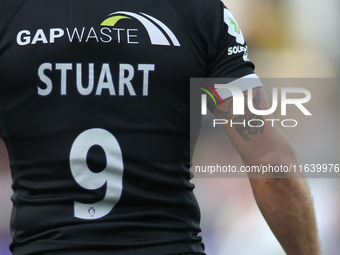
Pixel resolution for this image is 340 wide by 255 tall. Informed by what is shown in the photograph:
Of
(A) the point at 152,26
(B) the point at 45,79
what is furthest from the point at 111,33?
(B) the point at 45,79

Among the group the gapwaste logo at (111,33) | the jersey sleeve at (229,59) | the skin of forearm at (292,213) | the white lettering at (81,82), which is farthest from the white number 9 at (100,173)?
the skin of forearm at (292,213)

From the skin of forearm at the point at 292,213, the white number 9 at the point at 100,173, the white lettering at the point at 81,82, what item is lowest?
the skin of forearm at the point at 292,213

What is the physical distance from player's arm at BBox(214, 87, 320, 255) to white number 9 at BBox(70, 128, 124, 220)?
1.35 ft

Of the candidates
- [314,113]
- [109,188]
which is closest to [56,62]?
[109,188]

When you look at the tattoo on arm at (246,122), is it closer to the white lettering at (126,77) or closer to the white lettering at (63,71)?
the white lettering at (126,77)

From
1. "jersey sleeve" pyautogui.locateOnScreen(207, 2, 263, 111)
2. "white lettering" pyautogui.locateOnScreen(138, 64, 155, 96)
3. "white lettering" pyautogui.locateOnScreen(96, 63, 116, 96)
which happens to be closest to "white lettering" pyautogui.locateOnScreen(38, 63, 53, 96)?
"white lettering" pyautogui.locateOnScreen(96, 63, 116, 96)

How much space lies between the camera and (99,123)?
132cm

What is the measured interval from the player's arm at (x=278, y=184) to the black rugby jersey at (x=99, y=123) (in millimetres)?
227

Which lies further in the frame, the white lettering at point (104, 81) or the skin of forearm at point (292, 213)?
the skin of forearm at point (292, 213)

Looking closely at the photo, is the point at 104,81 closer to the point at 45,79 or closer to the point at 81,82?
the point at 81,82

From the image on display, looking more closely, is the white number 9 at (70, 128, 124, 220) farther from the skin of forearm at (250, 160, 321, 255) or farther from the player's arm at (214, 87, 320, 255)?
the skin of forearm at (250, 160, 321, 255)

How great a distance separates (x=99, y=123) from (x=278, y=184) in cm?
64

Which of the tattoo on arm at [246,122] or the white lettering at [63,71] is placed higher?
the white lettering at [63,71]

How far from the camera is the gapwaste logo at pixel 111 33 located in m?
1.35
